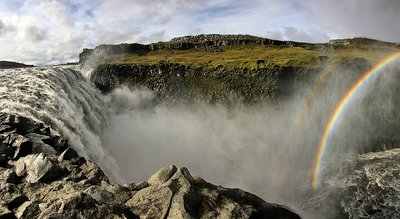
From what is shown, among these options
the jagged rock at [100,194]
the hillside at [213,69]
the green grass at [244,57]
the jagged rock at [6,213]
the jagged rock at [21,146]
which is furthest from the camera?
the green grass at [244,57]

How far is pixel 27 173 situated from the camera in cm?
2505

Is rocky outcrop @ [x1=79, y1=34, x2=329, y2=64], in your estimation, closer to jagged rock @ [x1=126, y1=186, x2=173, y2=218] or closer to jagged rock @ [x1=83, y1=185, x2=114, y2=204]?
jagged rock @ [x1=83, y1=185, x2=114, y2=204]

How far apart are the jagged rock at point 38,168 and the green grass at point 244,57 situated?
256 feet

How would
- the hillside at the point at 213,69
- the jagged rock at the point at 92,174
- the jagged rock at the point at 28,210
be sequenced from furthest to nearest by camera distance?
the hillside at the point at 213,69 → the jagged rock at the point at 92,174 → the jagged rock at the point at 28,210

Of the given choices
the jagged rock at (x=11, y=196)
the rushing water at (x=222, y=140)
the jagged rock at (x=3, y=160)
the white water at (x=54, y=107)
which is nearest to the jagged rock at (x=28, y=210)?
the jagged rock at (x=11, y=196)

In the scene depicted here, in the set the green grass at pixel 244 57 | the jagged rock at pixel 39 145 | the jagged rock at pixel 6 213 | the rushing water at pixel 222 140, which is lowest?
the rushing water at pixel 222 140

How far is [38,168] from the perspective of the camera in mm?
25078

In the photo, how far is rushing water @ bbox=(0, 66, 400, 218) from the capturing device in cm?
4850

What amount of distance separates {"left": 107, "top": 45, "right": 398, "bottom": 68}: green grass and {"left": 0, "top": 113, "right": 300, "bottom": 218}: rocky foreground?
75982mm

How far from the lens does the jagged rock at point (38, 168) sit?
24359mm

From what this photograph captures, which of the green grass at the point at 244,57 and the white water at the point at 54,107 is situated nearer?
the white water at the point at 54,107

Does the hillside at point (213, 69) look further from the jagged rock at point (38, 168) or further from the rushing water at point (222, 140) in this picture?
the jagged rock at point (38, 168)

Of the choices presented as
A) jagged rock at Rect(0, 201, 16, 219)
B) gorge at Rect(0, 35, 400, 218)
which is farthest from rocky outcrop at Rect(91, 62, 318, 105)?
jagged rock at Rect(0, 201, 16, 219)

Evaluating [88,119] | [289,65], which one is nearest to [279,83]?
[289,65]
